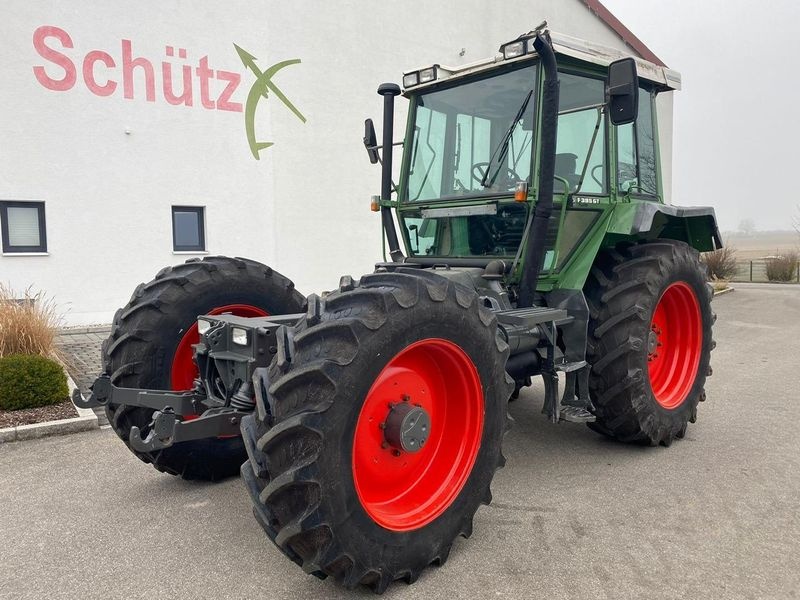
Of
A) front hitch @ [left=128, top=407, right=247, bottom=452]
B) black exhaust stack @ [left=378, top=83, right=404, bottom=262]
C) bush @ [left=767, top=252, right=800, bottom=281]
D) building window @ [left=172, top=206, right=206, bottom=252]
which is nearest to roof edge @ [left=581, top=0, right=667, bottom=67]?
bush @ [left=767, top=252, right=800, bottom=281]

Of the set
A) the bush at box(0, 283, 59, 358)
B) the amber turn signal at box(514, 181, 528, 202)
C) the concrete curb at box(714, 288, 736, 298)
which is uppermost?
the amber turn signal at box(514, 181, 528, 202)

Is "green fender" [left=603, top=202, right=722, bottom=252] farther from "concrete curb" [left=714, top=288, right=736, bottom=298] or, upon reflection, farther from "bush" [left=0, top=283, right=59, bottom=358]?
"concrete curb" [left=714, top=288, right=736, bottom=298]

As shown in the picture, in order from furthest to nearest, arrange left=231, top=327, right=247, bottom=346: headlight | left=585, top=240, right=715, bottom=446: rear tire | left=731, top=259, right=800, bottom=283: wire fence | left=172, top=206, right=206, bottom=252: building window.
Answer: left=731, top=259, right=800, bottom=283: wire fence → left=172, top=206, right=206, bottom=252: building window → left=585, top=240, right=715, bottom=446: rear tire → left=231, top=327, right=247, bottom=346: headlight

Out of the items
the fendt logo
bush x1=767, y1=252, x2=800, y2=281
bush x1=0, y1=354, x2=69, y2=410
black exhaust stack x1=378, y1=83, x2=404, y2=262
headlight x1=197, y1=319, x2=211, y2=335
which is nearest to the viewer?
headlight x1=197, y1=319, x2=211, y2=335

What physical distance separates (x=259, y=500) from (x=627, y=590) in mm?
1541

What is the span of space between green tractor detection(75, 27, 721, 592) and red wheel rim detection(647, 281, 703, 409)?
0.05ft

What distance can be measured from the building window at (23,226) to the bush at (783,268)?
74.4 feet

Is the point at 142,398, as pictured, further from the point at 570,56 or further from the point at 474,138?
the point at 570,56

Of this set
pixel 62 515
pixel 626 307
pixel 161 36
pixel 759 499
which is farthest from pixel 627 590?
pixel 161 36

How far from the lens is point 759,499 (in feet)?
11.1

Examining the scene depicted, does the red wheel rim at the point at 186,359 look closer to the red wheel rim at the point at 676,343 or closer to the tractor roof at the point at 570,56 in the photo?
the tractor roof at the point at 570,56

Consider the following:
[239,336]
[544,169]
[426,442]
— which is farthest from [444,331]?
[544,169]

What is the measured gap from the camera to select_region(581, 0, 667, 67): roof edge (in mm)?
16422

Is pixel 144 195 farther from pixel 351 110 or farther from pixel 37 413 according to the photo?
pixel 37 413
